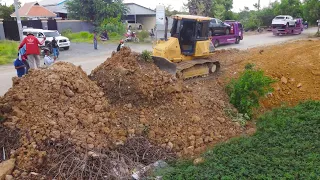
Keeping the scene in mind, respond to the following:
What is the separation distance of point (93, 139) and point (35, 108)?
145 cm

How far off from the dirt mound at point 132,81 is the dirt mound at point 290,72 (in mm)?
3409

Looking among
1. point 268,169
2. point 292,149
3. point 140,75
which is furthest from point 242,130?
point 140,75

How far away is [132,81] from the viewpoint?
8359 mm

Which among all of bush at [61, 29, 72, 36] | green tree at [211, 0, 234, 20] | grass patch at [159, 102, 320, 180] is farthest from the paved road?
green tree at [211, 0, 234, 20]

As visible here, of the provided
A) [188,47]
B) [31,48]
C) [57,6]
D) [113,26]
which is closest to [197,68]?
[188,47]

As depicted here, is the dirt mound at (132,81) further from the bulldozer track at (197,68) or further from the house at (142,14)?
the house at (142,14)

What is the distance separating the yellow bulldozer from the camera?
10945 mm

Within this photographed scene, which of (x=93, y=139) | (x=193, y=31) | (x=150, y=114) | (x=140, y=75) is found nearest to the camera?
(x=93, y=139)

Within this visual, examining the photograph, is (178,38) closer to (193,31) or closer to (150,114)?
(193,31)

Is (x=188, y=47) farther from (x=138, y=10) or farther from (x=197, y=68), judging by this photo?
(x=138, y=10)

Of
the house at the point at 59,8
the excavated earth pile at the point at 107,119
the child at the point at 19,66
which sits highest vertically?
the house at the point at 59,8

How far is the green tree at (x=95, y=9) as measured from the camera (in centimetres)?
3266

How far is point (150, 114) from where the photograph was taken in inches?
315

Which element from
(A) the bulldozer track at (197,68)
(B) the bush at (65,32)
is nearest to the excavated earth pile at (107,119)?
(A) the bulldozer track at (197,68)
